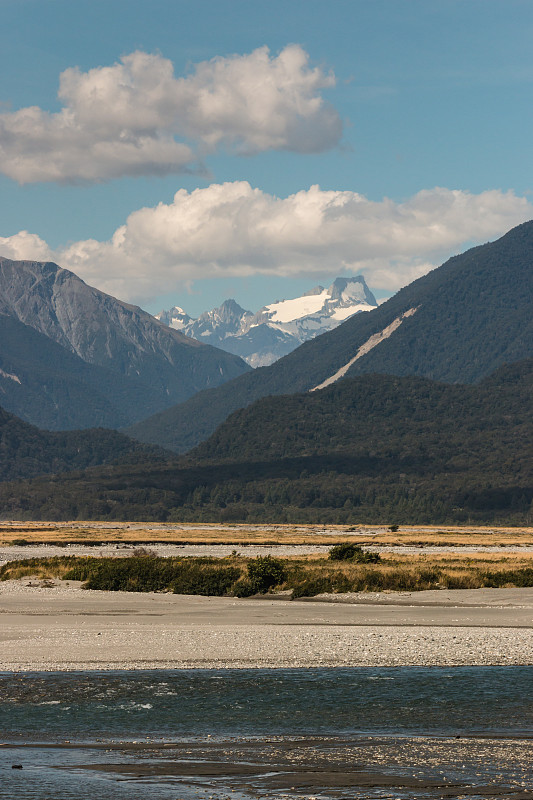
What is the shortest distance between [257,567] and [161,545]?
2774 inches

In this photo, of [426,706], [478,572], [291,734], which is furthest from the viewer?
[478,572]

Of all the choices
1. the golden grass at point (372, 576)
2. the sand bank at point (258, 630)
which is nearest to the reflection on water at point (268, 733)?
the sand bank at point (258, 630)

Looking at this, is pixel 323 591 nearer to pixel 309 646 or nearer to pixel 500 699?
pixel 309 646

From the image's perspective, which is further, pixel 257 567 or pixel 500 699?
pixel 257 567

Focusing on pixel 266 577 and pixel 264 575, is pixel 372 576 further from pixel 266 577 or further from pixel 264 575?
pixel 264 575

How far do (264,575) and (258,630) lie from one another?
53.7 ft

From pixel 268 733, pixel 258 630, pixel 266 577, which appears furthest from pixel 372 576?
pixel 268 733

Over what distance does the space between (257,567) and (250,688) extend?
28.5 m

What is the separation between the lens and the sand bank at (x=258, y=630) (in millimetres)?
34719

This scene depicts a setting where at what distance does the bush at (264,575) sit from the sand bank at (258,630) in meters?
2.68

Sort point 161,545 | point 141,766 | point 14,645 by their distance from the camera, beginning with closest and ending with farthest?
point 141,766 → point 14,645 → point 161,545

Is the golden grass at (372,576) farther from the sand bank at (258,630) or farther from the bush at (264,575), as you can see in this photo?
the sand bank at (258,630)

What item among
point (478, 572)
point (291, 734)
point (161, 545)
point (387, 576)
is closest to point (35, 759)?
point (291, 734)

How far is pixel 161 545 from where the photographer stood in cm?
12681
